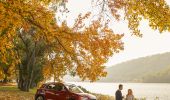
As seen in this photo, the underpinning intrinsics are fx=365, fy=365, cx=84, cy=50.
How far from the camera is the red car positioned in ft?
75.2

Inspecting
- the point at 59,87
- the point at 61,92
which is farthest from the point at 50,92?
the point at 61,92

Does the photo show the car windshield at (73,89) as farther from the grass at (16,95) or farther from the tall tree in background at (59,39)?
the grass at (16,95)

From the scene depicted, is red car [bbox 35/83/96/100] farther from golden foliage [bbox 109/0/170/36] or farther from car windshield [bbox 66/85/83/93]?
golden foliage [bbox 109/0/170/36]

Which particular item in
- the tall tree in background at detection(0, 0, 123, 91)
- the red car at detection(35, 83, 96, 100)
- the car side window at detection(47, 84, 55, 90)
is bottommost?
the red car at detection(35, 83, 96, 100)

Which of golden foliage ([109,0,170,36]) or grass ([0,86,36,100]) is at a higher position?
golden foliage ([109,0,170,36])

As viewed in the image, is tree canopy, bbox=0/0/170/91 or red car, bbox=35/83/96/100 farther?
red car, bbox=35/83/96/100

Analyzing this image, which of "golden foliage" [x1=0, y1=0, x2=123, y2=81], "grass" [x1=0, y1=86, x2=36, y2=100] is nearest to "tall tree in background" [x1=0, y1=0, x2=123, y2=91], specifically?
"golden foliage" [x1=0, y1=0, x2=123, y2=81]

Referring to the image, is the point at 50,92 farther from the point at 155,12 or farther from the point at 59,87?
the point at 155,12

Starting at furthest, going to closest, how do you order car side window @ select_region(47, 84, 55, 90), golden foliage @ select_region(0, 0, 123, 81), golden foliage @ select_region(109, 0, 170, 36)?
1. car side window @ select_region(47, 84, 55, 90)
2. golden foliage @ select_region(0, 0, 123, 81)
3. golden foliage @ select_region(109, 0, 170, 36)

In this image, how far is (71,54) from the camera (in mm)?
22531

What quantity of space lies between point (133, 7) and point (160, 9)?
965 mm

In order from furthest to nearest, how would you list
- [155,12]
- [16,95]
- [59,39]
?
[16,95]
[59,39]
[155,12]

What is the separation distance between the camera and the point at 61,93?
24078mm

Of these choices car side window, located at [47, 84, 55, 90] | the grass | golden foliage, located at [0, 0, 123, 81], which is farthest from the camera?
the grass
